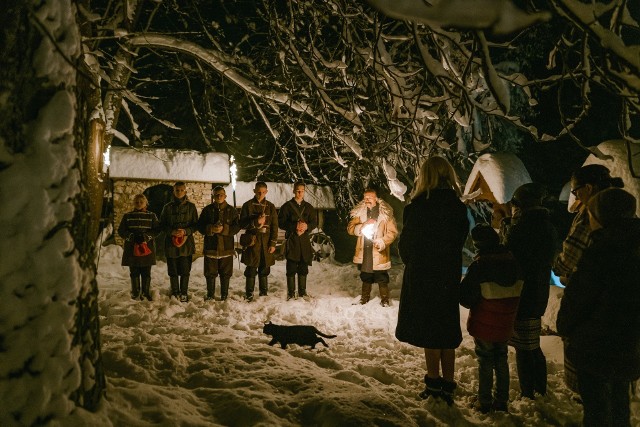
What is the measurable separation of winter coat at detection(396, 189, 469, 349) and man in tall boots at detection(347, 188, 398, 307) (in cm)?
353

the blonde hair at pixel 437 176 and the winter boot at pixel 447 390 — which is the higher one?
the blonde hair at pixel 437 176

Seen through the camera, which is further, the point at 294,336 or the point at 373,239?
the point at 373,239

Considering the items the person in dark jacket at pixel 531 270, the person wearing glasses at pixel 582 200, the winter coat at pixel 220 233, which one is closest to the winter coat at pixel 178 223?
the winter coat at pixel 220 233

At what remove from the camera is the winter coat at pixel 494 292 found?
3119 millimetres

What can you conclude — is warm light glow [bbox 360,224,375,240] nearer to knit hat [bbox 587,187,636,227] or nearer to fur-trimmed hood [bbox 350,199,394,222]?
fur-trimmed hood [bbox 350,199,394,222]

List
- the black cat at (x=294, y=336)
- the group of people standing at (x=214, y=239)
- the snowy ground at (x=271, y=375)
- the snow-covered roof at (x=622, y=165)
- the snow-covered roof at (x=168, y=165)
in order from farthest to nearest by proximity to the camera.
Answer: the snow-covered roof at (x=168, y=165) < the group of people standing at (x=214, y=239) < the black cat at (x=294, y=336) < the snow-covered roof at (x=622, y=165) < the snowy ground at (x=271, y=375)

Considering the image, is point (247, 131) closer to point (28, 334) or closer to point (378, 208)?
point (378, 208)

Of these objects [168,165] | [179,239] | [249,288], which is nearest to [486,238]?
[249,288]

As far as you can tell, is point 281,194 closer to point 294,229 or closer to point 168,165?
point 168,165

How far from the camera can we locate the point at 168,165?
1114 cm

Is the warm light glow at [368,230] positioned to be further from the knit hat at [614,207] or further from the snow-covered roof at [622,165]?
the knit hat at [614,207]

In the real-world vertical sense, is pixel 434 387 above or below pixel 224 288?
below

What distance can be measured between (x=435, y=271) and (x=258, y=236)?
174 inches

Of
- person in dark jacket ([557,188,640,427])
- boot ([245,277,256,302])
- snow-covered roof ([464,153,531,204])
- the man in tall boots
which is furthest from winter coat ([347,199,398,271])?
person in dark jacket ([557,188,640,427])
